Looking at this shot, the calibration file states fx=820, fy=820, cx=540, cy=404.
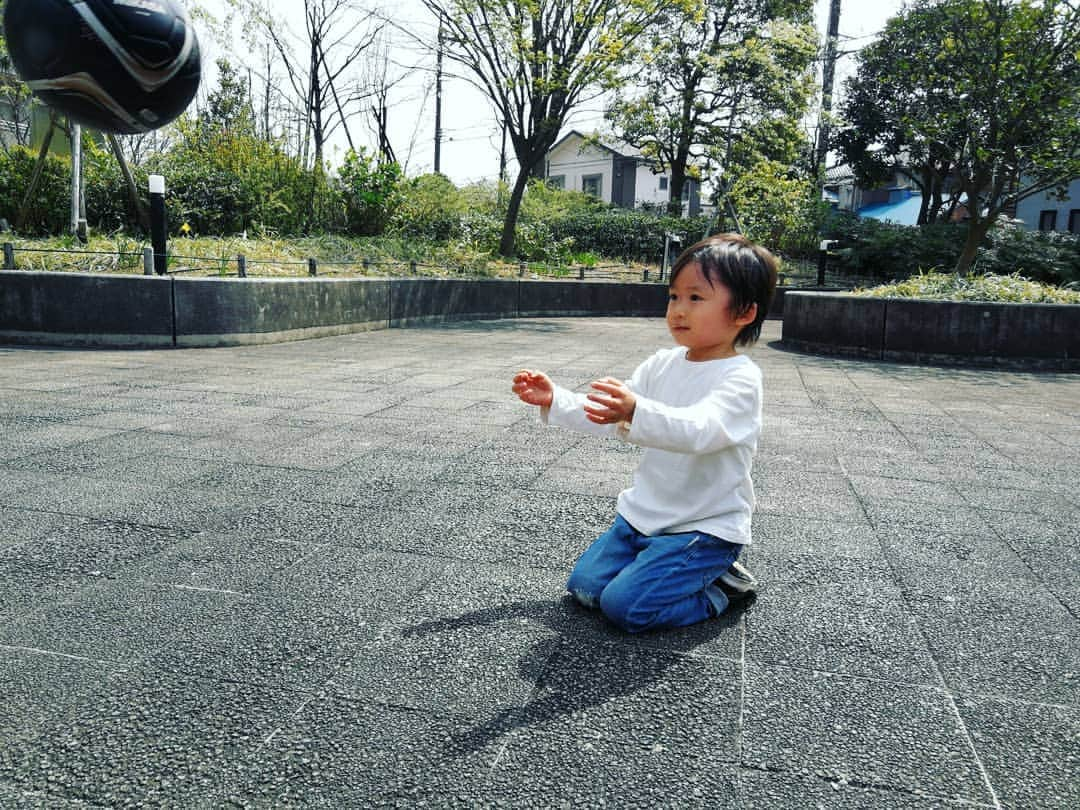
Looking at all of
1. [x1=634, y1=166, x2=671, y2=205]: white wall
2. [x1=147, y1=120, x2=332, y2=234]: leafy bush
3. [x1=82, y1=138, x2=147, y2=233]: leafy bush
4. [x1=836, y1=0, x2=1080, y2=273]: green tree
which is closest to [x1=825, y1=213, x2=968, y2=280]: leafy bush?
[x1=836, y1=0, x2=1080, y2=273]: green tree

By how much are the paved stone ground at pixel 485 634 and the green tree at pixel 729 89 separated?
62.3 feet

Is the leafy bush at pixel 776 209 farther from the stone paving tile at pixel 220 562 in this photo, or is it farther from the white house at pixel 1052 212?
the stone paving tile at pixel 220 562

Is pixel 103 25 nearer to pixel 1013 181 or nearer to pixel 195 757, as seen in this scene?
pixel 195 757

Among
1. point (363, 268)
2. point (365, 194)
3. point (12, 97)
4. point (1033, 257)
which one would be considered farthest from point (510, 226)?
point (12, 97)

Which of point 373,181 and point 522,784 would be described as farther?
point 373,181

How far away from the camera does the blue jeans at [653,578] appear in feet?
7.75

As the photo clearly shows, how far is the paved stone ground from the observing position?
1.73 metres

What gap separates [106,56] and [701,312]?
7.61m

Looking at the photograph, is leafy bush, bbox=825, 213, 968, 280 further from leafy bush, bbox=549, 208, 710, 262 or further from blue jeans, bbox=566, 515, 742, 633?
blue jeans, bbox=566, 515, 742, 633

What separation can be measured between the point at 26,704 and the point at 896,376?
848cm

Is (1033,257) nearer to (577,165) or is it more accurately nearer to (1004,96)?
(1004,96)

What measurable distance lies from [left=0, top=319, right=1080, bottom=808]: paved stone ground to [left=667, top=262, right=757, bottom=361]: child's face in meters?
0.88

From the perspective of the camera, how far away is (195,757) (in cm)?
174

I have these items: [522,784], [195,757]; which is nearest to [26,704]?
[195,757]
